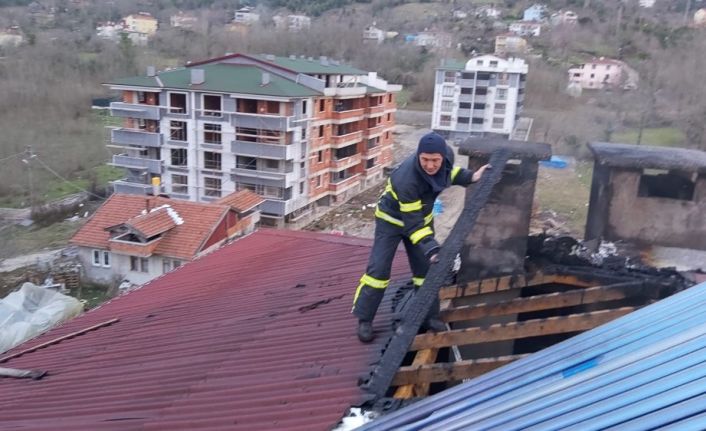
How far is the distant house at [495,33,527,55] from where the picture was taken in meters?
74.1

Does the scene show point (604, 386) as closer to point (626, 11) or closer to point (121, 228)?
point (121, 228)

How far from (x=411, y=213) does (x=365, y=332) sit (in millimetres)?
830

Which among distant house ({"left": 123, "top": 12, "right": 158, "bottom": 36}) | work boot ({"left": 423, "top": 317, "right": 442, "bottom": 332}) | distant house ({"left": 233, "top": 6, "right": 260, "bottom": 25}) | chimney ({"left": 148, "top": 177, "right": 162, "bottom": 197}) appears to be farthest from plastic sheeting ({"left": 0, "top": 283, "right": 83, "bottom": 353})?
distant house ({"left": 123, "top": 12, "right": 158, "bottom": 36})

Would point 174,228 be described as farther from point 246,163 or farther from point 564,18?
point 564,18

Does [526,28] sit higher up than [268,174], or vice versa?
[526,28]

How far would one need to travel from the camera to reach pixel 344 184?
33.6m

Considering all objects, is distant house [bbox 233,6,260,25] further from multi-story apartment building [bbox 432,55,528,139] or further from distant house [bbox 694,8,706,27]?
distant house [bbox 694,8,706,27]

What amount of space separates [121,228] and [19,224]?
13952mm

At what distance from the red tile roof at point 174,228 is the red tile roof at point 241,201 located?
4.74 feet

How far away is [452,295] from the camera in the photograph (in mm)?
4391

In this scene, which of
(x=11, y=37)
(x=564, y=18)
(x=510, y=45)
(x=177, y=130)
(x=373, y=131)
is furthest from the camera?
(x=564, y=18)

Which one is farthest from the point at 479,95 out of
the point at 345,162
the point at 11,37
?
the point at 11,37

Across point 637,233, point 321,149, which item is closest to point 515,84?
point 321,149

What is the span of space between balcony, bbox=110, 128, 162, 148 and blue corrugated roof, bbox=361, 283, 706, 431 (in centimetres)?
2803
